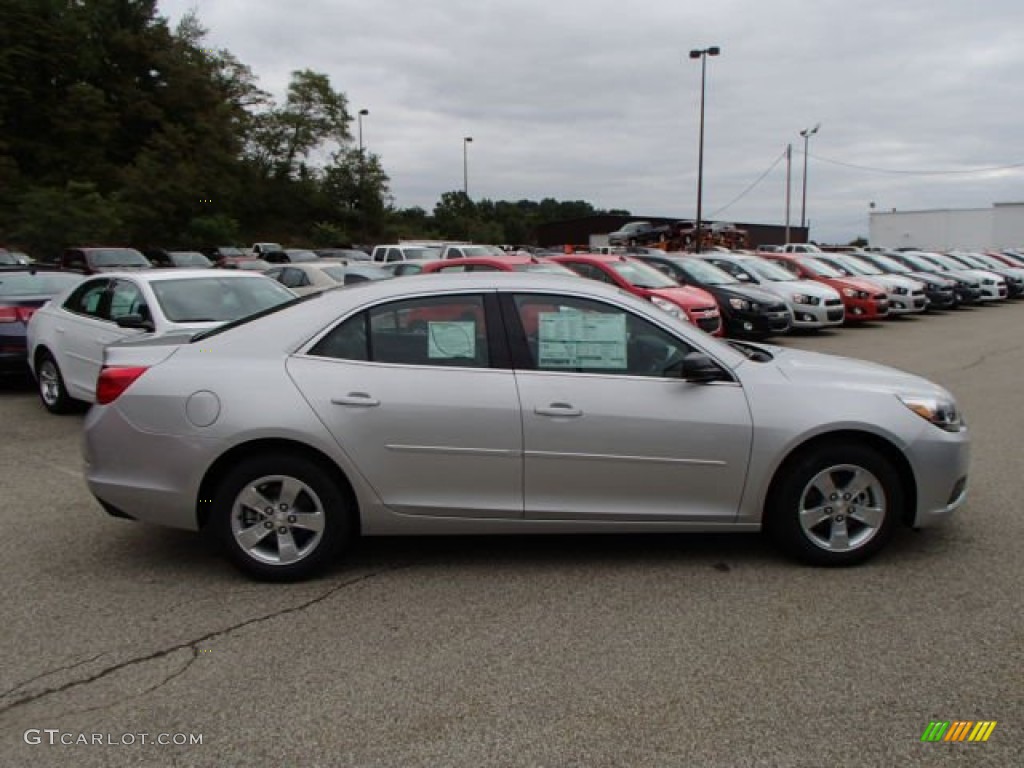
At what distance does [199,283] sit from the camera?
7570 mm

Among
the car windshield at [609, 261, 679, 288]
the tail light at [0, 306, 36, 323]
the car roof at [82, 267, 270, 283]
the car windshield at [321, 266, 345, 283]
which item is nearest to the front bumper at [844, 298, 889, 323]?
the car windshield at [609, 261, 679, 288]

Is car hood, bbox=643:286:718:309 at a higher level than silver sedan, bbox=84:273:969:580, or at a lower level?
higher

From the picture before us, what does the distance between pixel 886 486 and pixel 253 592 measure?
3.26 m

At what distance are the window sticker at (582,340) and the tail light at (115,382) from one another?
2.09 metres

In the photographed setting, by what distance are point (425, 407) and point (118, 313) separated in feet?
16.1

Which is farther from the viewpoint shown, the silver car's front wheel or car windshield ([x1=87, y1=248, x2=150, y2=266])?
car windshield ([x1=87, y1=248, x2=150, y2=266])

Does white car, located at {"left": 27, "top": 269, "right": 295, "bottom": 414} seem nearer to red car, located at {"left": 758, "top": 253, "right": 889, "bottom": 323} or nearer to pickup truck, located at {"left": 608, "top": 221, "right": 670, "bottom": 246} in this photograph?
red car, located at {"left": 758, "top": 253, "right": 889, "bottom": 323}

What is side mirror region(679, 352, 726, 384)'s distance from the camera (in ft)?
13.2

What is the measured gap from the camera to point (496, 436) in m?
3.98

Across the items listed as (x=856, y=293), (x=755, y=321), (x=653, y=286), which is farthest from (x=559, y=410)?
(x=856, y=293)

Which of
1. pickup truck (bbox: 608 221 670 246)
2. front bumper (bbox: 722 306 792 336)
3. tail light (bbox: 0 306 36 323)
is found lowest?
front bumper (bbox: 722 306 792 336)

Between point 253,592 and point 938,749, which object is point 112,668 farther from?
point 938,749

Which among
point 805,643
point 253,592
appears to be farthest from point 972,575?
point 253,592

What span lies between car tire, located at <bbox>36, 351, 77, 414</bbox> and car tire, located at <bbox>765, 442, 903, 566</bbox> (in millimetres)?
7206
